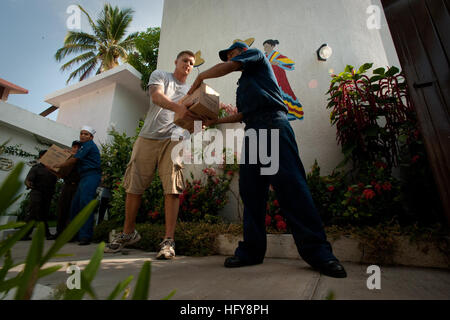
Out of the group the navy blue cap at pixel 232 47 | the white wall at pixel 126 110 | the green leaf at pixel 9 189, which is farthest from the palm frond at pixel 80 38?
the green leaf at pixel 9 189

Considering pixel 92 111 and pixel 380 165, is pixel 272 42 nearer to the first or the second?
pixel 380 165

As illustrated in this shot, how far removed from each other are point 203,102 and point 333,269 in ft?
4.74

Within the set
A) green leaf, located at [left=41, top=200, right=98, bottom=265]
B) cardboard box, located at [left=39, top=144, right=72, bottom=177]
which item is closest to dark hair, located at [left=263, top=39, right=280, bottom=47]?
cardboard box, located at [left=39, top=144, right=72, bottom=177]

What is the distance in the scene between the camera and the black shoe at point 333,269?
1291 mm

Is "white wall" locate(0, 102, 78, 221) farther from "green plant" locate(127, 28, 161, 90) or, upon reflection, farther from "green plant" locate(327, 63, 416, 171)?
"green plant" locate(327, 63, 416, 171)

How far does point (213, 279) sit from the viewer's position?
4.07 ft

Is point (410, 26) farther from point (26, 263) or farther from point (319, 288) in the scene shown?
point (26, 263)

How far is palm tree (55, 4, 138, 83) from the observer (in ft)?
42.7

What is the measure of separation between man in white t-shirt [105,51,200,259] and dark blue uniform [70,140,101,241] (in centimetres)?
127

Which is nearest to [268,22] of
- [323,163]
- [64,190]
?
[323,163]

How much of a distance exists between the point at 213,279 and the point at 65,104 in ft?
34.0

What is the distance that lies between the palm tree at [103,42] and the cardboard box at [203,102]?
13.5m

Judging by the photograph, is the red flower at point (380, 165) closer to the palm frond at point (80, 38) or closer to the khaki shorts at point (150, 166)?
the khaki shorts at point (150, 166)

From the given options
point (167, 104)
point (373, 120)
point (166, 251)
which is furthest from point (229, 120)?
point (373, 120)
